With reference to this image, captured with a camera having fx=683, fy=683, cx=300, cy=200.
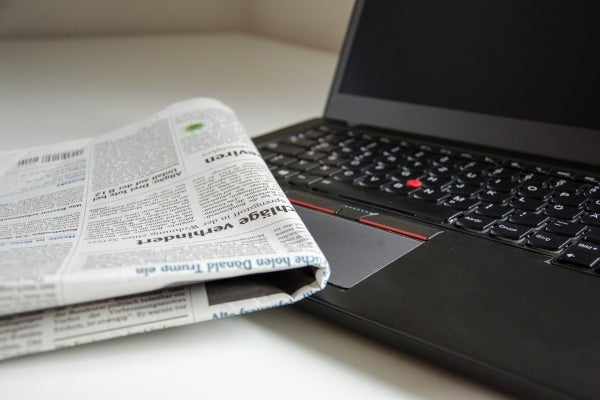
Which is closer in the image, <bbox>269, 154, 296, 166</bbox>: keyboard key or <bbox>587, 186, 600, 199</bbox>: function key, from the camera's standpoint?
<bbox>587, 186, 600, 199</bbox>: function key

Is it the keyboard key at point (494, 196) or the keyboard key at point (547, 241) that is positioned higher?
the keyboard key at point (494, 196)

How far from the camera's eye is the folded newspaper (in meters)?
0.37

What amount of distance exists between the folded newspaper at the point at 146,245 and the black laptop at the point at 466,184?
42 millimetres

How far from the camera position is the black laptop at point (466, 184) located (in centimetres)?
35

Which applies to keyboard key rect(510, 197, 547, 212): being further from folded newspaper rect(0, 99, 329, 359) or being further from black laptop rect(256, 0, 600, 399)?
folded newspaper rect(0, 99, 329, 359)

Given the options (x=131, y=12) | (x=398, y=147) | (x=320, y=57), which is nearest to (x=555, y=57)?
(x=398, y=147)

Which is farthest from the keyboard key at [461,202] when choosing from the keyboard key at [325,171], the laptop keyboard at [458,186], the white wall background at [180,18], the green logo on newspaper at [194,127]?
the white wall background at [180,18]

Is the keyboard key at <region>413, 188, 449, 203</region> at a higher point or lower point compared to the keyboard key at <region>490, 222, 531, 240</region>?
higher

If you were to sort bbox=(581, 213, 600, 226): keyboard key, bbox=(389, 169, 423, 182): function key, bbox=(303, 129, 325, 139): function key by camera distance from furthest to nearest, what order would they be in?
1. bbox=(303, 129, 325, 139): function key
2. bbox=(389, 169, 423, 182): function key
3. bbox=(581, 213, 600, 226): keyboard key

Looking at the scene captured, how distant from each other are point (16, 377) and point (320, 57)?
1018mm

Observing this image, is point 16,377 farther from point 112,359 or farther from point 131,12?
point 131,12

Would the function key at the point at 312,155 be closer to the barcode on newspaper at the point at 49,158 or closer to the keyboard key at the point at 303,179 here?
the keyboard key at the point at 303,179

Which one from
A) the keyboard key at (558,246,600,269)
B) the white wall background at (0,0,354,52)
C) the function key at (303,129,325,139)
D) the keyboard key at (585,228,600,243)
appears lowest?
the keyboard key at (558,246,600,269)

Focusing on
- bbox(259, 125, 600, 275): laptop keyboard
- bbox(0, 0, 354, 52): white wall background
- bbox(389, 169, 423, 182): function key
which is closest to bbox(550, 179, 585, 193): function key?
bbox(259, 125, 600, 275): laptop keyboard
